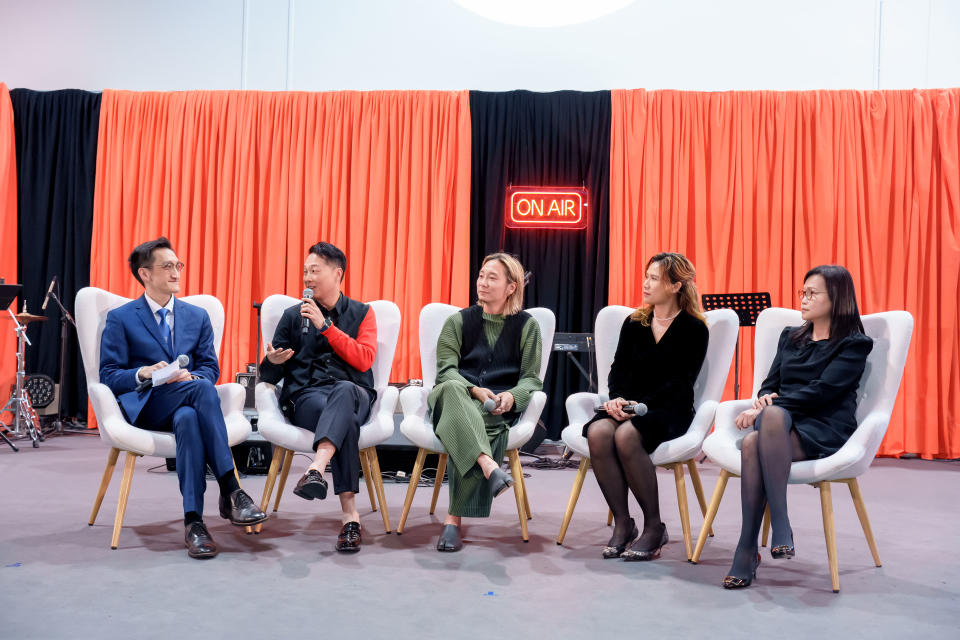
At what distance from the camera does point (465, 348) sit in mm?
3381

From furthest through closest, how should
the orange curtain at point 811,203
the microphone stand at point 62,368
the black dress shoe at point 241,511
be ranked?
the microphone stand at point 62,368 < the orange curtain at point 811,203 < the black dress shoe at point 241,511

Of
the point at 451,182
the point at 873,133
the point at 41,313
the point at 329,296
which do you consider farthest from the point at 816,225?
the point at 41,313

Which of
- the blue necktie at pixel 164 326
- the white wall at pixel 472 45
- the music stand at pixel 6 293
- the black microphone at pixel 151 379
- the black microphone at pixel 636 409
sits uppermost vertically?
the white wall at pixel 472 45

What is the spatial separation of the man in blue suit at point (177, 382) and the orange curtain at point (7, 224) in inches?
151

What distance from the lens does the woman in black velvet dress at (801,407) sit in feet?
8.48

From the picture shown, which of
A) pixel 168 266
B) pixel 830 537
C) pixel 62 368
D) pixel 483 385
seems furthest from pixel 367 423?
pixel 62 368

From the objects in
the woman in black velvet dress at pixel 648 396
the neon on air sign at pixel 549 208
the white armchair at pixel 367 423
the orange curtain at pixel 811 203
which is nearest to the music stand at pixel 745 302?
the orange curtain at pixel 811 203

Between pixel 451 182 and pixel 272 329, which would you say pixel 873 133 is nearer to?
pixel 451 182

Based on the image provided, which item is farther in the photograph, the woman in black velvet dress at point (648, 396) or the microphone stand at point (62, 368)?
the microphone stand at point (62, 368)

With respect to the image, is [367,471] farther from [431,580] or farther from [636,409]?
[636,409]

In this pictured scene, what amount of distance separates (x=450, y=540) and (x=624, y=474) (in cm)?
68

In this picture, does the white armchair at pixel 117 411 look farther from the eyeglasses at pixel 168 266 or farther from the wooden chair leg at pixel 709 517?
the wooden chair leg at pixel 709 517

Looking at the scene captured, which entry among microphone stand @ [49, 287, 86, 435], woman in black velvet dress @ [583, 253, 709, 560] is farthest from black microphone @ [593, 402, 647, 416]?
microphone stand @ [49, 287, 86, 435]

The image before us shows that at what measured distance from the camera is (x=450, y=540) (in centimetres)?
291
